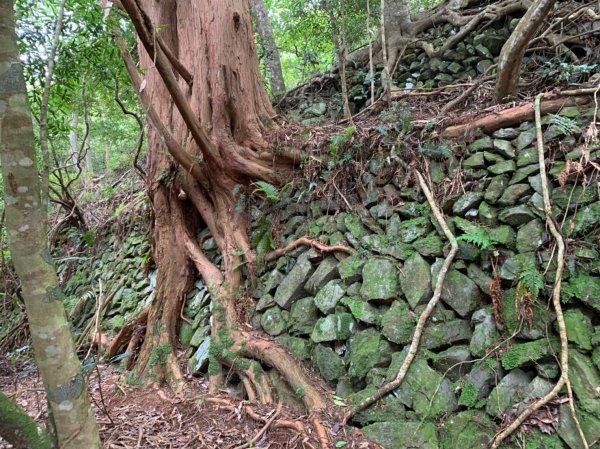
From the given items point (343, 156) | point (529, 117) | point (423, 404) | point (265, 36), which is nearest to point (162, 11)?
point (265, 36)

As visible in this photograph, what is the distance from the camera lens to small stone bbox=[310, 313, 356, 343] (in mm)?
3523

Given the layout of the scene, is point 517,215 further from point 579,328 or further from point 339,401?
point 339,401

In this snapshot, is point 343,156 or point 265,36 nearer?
point 343,156

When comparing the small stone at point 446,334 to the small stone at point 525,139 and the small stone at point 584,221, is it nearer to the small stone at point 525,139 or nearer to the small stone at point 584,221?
the small stone at point 584,221

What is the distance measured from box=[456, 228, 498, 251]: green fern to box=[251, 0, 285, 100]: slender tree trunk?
4.94 meters

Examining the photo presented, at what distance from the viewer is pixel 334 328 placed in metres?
3.58

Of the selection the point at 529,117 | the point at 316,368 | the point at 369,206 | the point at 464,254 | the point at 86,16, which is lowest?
the point at 316,368

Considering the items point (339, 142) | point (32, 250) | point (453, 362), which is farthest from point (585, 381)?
point (32, 250)

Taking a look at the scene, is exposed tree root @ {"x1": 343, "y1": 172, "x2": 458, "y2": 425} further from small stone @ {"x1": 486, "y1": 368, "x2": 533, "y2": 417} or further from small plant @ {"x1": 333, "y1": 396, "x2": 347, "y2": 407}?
small stone @ {"x1": 486, "y1": 368, "x2": 533, "y2": 417}

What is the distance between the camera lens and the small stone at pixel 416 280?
3.28 meters

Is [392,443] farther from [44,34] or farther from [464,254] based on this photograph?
[44,34]

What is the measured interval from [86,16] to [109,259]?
4.90 metres

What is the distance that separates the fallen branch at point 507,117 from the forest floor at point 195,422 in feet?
9.61

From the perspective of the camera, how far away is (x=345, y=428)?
3.03 m
